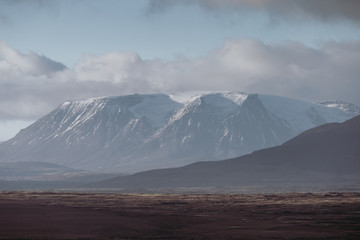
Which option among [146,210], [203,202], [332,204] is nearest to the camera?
[146,210]

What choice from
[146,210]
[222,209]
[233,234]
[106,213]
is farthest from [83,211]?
[233,234]

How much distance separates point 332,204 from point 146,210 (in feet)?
141

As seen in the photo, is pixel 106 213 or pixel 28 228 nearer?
pixel 28 228

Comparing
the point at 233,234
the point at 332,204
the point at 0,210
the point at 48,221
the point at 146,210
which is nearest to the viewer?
the point at 233,234

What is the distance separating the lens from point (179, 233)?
98750mm

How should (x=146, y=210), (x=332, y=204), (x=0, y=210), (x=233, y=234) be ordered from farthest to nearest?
1. (x=332, y=204)
2. (x=146, y=210)
3. (x=0, y=210)
4. (x=233, y=234)

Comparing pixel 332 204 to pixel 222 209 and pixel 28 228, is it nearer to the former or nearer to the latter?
pixel 222 209

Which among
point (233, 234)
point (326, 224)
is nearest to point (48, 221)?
point (233, 234)

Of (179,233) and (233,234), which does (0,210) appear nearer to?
(179,233)

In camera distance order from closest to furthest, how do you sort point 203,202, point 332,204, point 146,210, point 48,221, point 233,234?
1. point 233,234
2. point 48,221
3. point 146,210
4. point 332,204
5. point 203,202

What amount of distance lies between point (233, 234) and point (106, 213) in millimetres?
37833

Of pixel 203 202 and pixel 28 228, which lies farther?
pixel 203 202

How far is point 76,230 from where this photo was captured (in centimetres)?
9781

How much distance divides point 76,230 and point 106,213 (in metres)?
29.3
